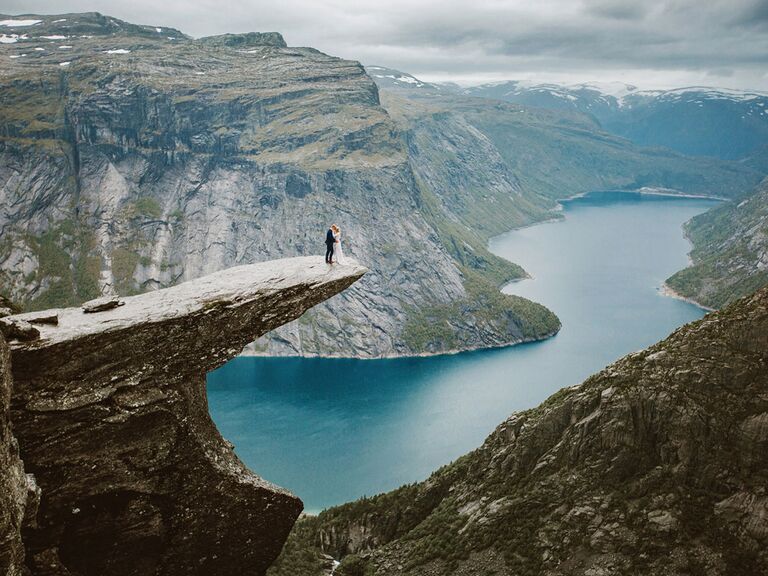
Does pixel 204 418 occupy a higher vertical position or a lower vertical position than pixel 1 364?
lower

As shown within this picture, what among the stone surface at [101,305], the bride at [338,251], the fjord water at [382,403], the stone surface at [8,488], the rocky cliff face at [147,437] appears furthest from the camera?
the fjord water at [382,403]

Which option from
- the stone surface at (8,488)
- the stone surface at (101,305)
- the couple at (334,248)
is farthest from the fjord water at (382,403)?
the stone surface at (8,488)

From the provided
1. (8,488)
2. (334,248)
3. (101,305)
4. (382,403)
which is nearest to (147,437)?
(101,305)

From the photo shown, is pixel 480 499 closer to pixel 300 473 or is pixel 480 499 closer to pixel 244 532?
pixel 244 532

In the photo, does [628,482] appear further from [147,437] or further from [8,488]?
[8,488]

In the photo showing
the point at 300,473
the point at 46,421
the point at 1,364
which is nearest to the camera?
the point at 1,364

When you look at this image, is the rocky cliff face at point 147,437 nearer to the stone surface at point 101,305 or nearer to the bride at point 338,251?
the stone surface at point 101,305

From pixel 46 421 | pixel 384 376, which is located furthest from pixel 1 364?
pixel 384 376
